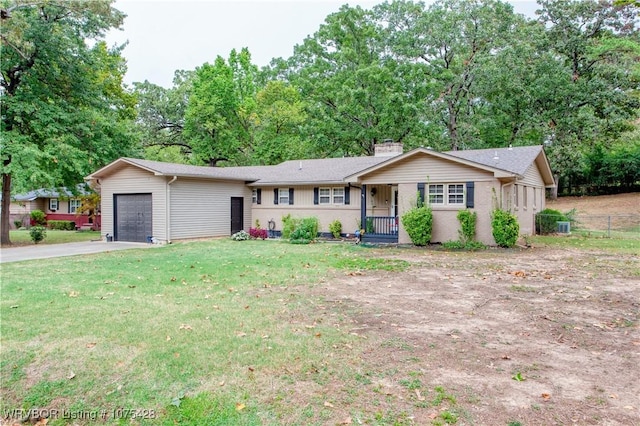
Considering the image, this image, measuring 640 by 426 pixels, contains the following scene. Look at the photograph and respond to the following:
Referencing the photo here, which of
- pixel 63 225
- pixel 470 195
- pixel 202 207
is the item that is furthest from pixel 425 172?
pixel 63 225

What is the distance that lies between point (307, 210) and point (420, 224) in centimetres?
622

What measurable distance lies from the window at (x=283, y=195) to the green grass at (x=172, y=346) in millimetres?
11670

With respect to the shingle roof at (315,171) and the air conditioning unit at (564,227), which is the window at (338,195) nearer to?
the shingle roof at (315,171)

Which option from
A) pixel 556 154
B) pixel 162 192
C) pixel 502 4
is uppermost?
pixel 502 4

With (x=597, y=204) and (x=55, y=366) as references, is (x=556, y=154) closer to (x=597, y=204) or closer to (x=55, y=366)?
(x=597, y=204)

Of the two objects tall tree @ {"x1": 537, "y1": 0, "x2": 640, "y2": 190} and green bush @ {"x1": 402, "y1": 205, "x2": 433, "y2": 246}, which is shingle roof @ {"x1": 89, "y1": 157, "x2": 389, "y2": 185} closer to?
green bush @ {"x1": 402, "y1": 205, "x2": 433, "y2": 246}

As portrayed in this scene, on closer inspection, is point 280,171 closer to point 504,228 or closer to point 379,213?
point 379,213

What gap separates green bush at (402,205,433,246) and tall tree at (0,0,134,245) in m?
13.7

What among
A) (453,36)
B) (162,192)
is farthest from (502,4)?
(162,192)

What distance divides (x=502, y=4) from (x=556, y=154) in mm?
11963

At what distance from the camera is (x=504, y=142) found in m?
32.2

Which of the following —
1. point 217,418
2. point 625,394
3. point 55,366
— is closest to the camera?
point 217,418

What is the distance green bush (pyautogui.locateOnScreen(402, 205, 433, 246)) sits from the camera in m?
15.4

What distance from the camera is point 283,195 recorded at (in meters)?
20.6
